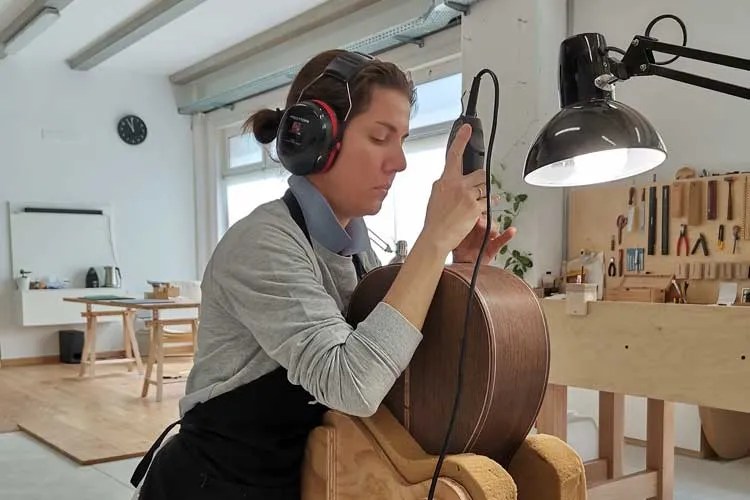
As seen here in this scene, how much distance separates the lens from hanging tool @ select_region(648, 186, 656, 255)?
3.56 m

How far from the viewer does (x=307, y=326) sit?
2.62 ft

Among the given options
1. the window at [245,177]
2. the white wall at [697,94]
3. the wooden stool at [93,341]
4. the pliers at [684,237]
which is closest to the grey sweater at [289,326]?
the pliers at [684,237]

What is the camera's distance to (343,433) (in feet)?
2.72

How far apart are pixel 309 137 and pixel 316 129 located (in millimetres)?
13

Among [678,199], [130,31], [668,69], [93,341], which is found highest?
[130,31]

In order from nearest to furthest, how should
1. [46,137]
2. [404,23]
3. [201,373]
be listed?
[201,373]
[404,23]
[46,137]

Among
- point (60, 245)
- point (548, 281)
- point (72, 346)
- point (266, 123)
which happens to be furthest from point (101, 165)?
point (266, 123)

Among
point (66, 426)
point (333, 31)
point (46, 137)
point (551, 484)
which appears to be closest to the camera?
point (551, 484)

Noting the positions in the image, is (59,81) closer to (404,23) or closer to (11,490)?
(404,23)

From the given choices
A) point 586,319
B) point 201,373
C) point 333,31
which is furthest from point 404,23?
point 201,373

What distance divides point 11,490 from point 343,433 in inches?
112

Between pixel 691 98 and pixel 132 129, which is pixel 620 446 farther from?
pixel 132 129

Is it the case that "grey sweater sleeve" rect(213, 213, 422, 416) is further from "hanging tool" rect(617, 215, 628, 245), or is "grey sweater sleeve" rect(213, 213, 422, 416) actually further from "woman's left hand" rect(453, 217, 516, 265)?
"hanging tool" rect(617, 215, 628, 245)

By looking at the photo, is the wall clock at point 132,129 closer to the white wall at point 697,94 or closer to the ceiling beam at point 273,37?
the ceiling beam at point 273,37
